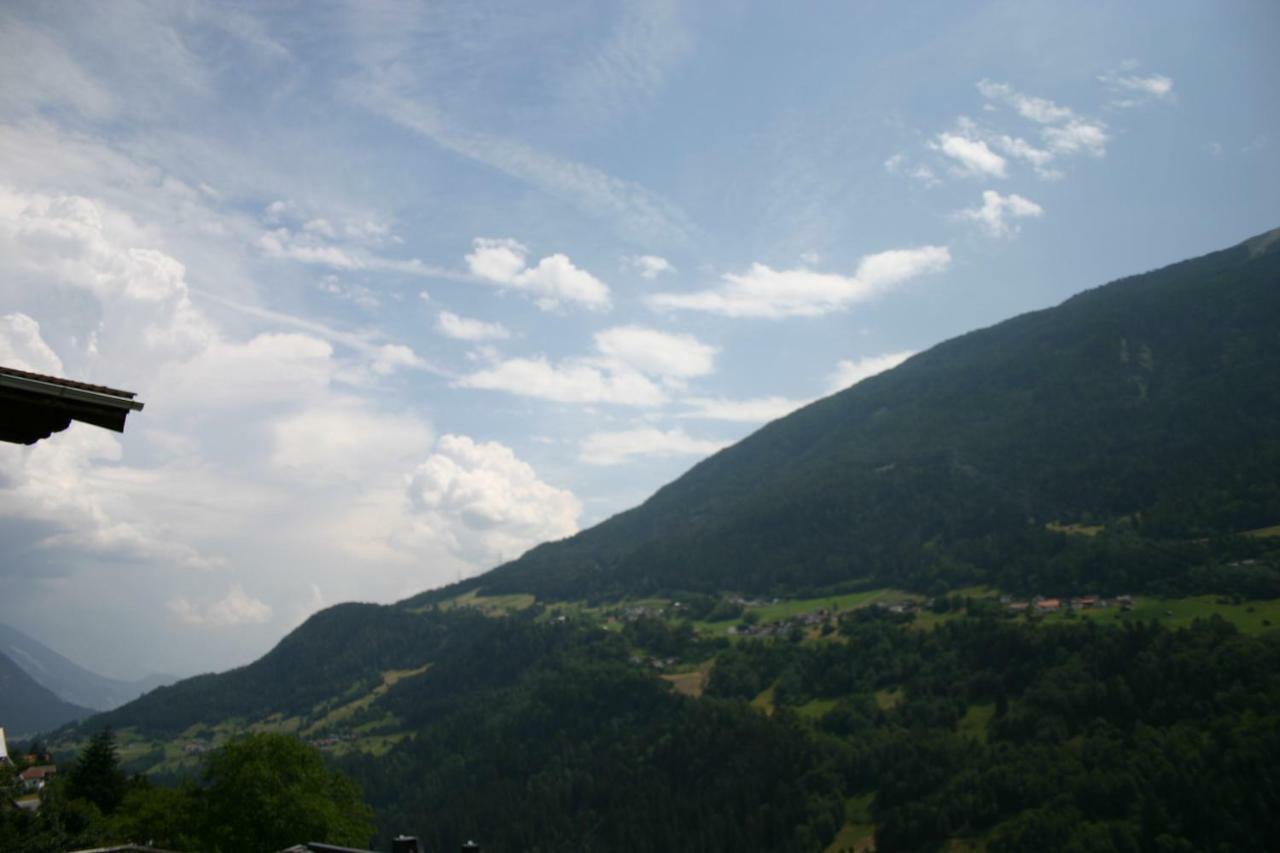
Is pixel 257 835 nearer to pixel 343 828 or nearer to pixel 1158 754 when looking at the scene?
pixel 343 828

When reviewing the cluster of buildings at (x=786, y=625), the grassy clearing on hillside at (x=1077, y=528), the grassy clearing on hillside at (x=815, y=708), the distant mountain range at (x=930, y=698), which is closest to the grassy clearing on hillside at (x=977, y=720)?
the distant mountain range at (x=930, y=698)

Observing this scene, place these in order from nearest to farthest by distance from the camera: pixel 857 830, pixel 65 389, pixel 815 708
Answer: pixel 65 389 → pixel 857 830 → pixel 815 708

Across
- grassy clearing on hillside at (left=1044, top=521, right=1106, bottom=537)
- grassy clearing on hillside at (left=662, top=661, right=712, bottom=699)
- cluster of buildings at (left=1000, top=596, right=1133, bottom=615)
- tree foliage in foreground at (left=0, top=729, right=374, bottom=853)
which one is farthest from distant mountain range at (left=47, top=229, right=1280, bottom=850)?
tree foliage in foreground at (left=0, top=729, right=374, bottom=853)

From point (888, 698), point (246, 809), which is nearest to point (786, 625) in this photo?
point (888, 698)

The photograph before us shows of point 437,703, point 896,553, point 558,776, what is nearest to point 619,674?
point 558,776

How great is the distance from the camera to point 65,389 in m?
6.59

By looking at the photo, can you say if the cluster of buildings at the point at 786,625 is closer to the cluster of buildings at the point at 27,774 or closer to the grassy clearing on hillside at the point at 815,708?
the grassy clearing on hillside at the point at 815,708

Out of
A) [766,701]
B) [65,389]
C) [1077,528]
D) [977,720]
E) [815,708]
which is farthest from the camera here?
[1077,528]

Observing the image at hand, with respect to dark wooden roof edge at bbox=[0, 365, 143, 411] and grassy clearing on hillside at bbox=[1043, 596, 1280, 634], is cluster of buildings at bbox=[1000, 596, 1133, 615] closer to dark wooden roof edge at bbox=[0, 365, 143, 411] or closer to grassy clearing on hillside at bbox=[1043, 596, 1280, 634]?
→ grassy clearing on hillside at bbox=[1043, 596, 1280, 634]

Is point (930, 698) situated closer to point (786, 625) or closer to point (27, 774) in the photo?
point (786, 625)

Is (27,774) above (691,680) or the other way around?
above

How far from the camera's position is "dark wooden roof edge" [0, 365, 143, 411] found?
254 inches

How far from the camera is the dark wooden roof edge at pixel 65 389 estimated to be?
21.2 feet

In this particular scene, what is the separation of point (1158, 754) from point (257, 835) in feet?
279
